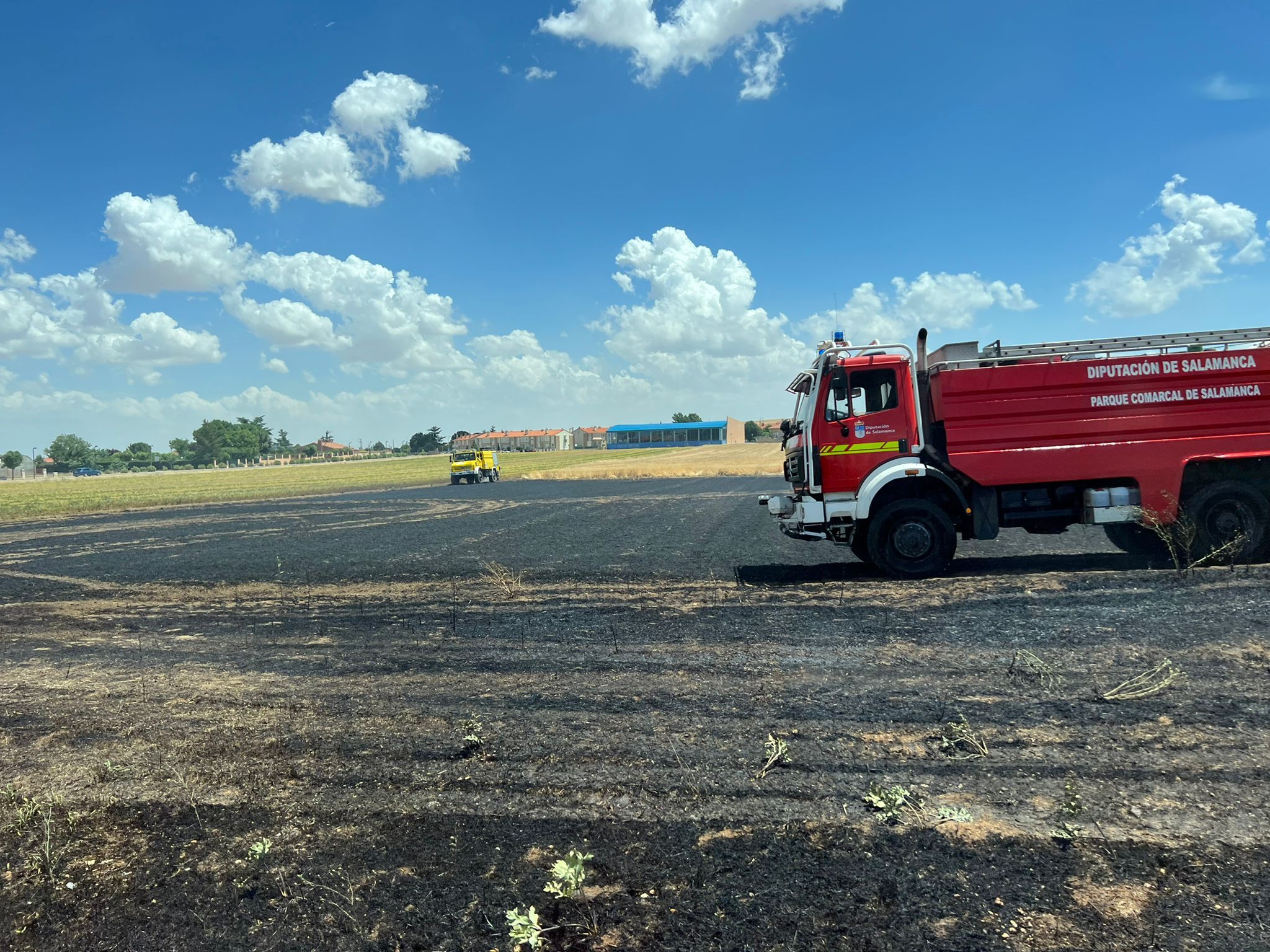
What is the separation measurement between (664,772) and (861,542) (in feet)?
22.9

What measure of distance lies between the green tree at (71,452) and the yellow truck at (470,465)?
505 ft

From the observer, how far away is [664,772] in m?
4.16

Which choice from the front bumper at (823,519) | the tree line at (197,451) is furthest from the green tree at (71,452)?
the front bumper at (823,519)

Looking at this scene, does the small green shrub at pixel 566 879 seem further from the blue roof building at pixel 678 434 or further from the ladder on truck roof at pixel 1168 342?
the blue roof building at pixel 678 434

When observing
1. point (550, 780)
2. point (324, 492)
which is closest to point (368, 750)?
point (550, 780)

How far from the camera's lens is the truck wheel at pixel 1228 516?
31.2ft

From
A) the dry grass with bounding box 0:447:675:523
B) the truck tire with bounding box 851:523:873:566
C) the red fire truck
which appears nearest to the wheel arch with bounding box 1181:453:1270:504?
the red fire truck

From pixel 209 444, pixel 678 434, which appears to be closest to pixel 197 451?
pixel 209 444

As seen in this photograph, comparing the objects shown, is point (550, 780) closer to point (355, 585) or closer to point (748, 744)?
A: point (748, 744)

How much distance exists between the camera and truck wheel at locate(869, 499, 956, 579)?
387 inches

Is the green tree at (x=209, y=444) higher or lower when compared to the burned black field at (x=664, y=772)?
higher

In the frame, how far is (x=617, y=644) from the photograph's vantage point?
7031 mm

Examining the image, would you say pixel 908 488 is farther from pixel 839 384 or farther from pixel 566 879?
pixel 566 879

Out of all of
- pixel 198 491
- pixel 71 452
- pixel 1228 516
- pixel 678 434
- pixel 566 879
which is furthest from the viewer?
pixel 71 452
